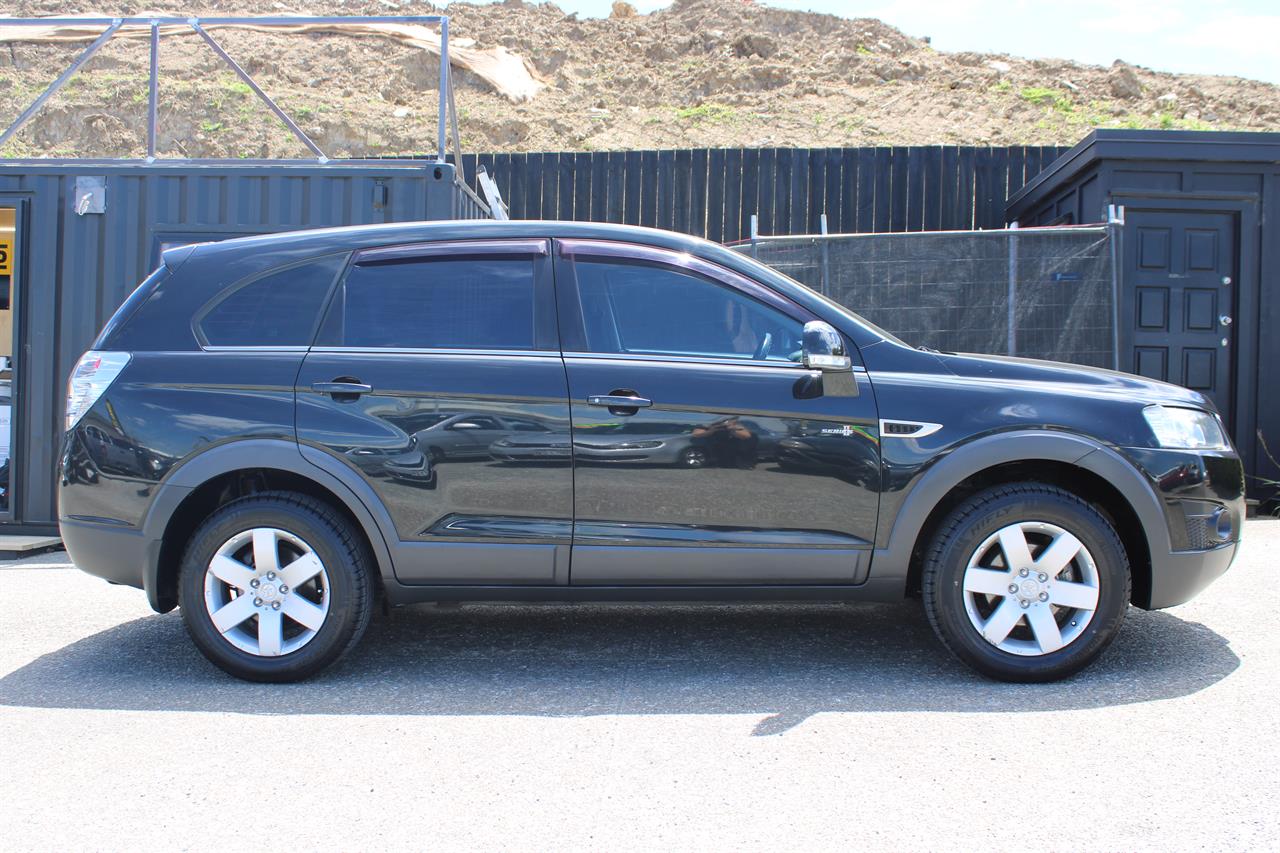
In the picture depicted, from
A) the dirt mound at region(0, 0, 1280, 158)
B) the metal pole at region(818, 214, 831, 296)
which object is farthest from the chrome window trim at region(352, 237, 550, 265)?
the dirt mound at region(0, 0, 1280, 158)

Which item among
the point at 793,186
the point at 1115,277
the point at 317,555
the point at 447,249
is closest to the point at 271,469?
the point at 317,555

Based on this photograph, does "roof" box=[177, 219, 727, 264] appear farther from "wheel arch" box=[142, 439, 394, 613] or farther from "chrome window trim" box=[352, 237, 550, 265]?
"wheel arch" box=[142, 439, 394, 613]

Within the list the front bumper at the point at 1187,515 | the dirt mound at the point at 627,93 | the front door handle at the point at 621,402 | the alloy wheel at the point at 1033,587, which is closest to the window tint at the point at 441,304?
the front door handle at the point at 621,402

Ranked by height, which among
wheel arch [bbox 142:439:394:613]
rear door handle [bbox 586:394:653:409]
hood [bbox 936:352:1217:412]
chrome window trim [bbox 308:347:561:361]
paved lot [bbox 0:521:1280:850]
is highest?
chrome window trim [bbox 308:347:561:361]

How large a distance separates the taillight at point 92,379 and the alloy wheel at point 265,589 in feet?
2.65

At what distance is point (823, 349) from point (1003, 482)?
0.96m

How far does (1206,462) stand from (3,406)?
8.56m

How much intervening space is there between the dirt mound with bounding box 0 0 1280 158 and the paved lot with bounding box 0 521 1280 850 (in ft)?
70.4

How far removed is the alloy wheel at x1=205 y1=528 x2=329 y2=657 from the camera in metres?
4.36

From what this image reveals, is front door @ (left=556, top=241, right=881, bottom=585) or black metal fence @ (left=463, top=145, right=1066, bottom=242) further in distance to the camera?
black metal fence @ (left=463, top=145, right=1066, bottom=242)

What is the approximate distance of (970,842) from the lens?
2.96 meters

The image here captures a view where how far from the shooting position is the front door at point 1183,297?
8914mm

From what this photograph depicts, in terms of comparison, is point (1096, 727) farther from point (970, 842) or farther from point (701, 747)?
point (701, 747)

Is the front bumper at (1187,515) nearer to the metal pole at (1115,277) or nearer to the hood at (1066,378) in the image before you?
the hood at (1066,378)
